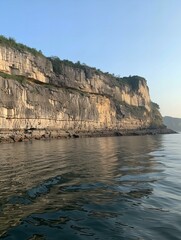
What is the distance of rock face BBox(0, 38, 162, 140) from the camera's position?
68.9 m

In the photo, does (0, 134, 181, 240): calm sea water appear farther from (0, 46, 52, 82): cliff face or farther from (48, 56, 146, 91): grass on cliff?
(48, 56, 146, 91): grass on cliff

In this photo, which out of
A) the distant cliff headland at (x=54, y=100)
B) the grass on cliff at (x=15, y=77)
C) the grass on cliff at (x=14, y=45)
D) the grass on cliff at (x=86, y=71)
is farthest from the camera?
the grass on cliff at (x=86, y=71)

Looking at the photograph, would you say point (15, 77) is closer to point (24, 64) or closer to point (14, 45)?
point (24, 64)

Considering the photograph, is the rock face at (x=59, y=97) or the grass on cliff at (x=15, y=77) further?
the rock face at (x=59, y=97)

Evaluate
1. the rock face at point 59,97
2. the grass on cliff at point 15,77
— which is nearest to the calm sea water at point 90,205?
the rock face at point 59,97

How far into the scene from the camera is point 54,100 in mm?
84312

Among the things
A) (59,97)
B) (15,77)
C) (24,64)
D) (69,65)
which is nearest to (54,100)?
(59,97)

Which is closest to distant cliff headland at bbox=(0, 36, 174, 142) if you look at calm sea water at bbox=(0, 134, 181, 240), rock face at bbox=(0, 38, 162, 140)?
rock face at bbox=(0, 38, 162, 140)

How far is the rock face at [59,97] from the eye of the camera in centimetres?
6894

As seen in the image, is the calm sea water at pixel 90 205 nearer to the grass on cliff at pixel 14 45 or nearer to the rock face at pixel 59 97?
the rock face at pixel 59 97

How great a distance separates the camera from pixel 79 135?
8012 centimetres

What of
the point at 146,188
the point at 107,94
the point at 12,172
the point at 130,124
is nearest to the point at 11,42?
the point at 107,94

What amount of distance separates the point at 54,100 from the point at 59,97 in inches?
111

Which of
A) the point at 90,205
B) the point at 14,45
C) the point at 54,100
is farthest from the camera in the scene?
the point at 54,100
